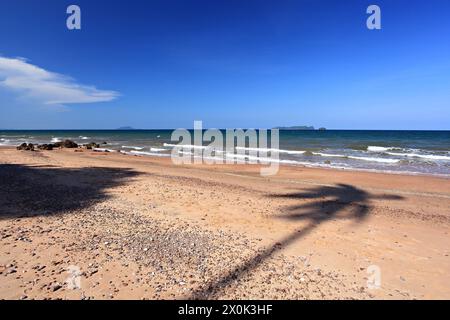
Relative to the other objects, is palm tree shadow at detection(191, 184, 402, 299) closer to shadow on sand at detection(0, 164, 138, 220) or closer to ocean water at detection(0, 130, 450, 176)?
shadow on sand at detection(0, 164, 138, 220)

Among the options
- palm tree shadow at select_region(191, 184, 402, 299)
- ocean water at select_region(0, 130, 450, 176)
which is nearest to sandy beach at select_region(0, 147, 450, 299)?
palm tree shadow at select_region(191, 184, 402, 299)

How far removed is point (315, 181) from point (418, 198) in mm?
4232

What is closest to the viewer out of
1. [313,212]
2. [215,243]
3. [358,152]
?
[215,243]

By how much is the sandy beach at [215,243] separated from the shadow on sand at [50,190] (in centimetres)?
5

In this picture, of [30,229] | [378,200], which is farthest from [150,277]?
[378,200]

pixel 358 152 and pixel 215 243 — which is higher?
pixel 358 152

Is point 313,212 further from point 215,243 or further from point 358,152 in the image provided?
point 358,152

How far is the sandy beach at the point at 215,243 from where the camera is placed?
410cm

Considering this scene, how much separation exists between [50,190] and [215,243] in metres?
6.83

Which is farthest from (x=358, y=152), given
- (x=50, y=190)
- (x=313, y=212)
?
(x=50, y=190)

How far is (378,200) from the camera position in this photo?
10.1 meters

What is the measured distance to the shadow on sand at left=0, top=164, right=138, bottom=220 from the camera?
747cm

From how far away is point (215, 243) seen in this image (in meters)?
5.62
